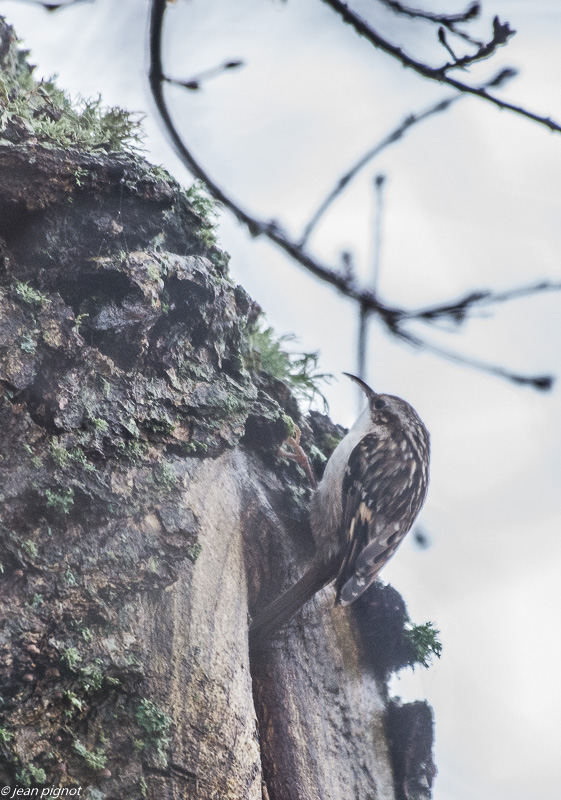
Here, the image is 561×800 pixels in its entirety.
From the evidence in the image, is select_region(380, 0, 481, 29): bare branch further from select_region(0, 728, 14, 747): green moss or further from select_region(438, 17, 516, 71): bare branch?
select_region(0, 728, 14, 747): green moss

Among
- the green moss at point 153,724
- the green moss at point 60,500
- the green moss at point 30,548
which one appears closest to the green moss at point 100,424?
the green moss at point 60,500

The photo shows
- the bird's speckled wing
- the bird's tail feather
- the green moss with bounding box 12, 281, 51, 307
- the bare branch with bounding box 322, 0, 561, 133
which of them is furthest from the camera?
the bird's speckled wing

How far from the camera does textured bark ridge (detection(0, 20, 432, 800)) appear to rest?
51.5 inches

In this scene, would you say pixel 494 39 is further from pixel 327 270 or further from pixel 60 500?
pixel 60 500

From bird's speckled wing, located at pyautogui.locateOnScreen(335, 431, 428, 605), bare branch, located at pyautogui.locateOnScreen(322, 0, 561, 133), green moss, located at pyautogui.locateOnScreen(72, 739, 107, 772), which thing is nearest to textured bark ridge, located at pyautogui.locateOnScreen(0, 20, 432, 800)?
green moss, located at pyautogui.locateOnScreen(72, 739, 107, 772)

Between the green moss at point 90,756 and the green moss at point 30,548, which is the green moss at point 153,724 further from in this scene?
the green moss at point 30,548

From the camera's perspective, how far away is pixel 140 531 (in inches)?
57.0

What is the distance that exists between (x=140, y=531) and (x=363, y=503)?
1083 mm

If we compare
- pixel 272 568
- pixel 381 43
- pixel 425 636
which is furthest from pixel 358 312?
pixel 425 636

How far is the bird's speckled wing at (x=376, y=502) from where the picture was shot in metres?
2.01

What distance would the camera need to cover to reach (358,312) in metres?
1.33

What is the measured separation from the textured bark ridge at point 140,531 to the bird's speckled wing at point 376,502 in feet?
0.56

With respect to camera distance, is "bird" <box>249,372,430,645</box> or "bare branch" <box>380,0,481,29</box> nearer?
"bare branch" <box>380,0,481,29</box>

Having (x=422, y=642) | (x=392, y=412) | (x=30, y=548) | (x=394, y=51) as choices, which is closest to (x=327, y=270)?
(x=394, y=51)
